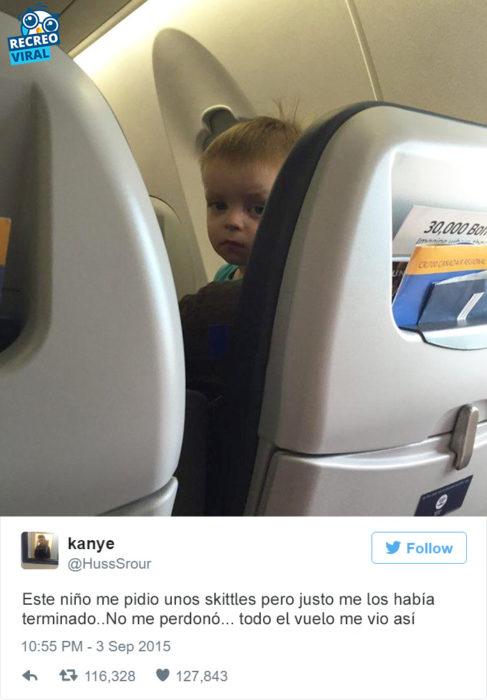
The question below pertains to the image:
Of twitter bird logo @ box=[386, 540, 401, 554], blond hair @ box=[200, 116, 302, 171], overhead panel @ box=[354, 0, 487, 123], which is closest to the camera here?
twitter bird logo @ box=[386, 540, 401, 554]

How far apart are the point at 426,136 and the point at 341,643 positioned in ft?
1.69

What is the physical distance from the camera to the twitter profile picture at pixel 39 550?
47cm

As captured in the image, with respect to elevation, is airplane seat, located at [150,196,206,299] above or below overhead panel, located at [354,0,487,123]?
below

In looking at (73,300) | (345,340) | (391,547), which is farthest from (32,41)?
(391,547)

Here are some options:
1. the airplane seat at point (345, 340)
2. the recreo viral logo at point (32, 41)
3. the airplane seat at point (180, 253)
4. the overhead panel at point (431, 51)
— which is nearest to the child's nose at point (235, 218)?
the airplane seat at point (345, 340)

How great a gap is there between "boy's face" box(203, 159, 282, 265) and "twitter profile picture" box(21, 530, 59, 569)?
0.98m

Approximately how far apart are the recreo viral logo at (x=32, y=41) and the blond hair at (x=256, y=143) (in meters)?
0.95

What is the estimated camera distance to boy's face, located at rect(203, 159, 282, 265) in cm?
137

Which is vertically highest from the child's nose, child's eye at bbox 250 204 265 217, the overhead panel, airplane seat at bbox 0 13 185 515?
the overhead panel

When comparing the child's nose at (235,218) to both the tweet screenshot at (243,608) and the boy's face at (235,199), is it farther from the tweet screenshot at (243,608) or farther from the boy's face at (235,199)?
the tweet screenshot at (243,608)

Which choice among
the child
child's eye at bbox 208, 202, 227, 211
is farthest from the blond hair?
child's eye at bbox 208, 202, 227, 211

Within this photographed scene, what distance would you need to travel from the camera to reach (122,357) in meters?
0.47

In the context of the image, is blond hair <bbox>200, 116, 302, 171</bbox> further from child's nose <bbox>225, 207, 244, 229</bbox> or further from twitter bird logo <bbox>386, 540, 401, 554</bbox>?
twitter bird logo <bbox>386, 540, 401, 554</bbox>

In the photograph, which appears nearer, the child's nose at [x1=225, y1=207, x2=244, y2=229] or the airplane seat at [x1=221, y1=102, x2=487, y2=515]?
the airplane seat at [x1=221, y1=102, x2=487, y2=515]
